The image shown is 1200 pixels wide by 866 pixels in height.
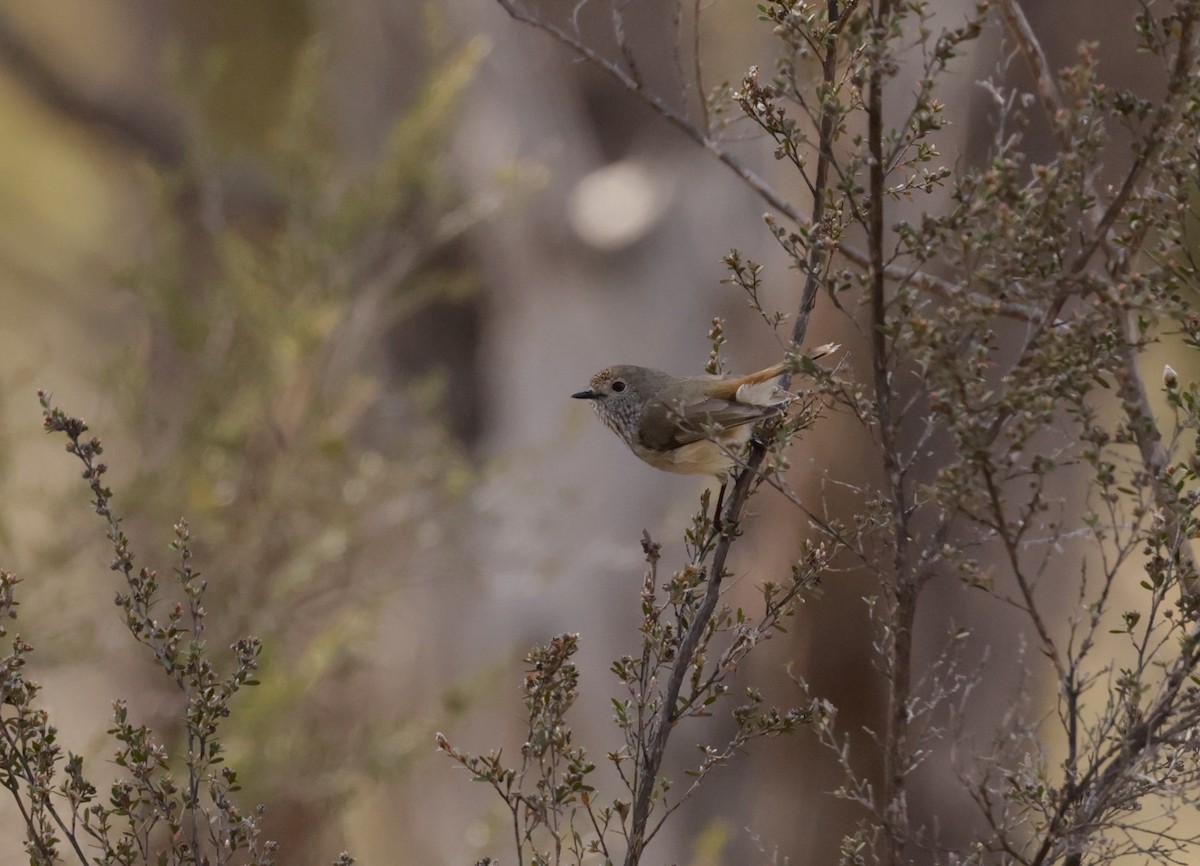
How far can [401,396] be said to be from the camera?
10.5ft

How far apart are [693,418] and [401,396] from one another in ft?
6.60

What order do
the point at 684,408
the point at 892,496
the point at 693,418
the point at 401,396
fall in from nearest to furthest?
the point at 892,496
the point at 684,408
the point at 693,418
the point at 401,396

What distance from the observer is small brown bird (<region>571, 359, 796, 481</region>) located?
3.89ft

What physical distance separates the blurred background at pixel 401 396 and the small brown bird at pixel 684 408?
0.57 m

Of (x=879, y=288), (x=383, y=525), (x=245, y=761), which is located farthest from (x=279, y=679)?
(x=879, y=288)

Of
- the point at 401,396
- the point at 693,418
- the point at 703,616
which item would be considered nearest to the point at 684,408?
the point at 693,418

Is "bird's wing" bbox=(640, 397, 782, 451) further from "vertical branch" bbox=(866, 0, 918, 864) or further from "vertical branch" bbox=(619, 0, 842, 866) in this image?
"vertical branch" bbox=(866, 0, 918, 864)

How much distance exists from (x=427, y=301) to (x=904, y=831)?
2.93 meters

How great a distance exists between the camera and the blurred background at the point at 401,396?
225 centimetres

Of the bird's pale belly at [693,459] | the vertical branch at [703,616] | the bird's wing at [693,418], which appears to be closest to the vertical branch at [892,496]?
the vertical branch at [703,616]

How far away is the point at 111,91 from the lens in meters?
3.64

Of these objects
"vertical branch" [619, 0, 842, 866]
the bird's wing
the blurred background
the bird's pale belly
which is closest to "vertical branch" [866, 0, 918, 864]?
"vertical branch" [619, 0, 842, 866]

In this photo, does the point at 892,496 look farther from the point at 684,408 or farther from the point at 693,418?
the point at 693,418

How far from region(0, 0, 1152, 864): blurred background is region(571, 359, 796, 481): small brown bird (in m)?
0.57
